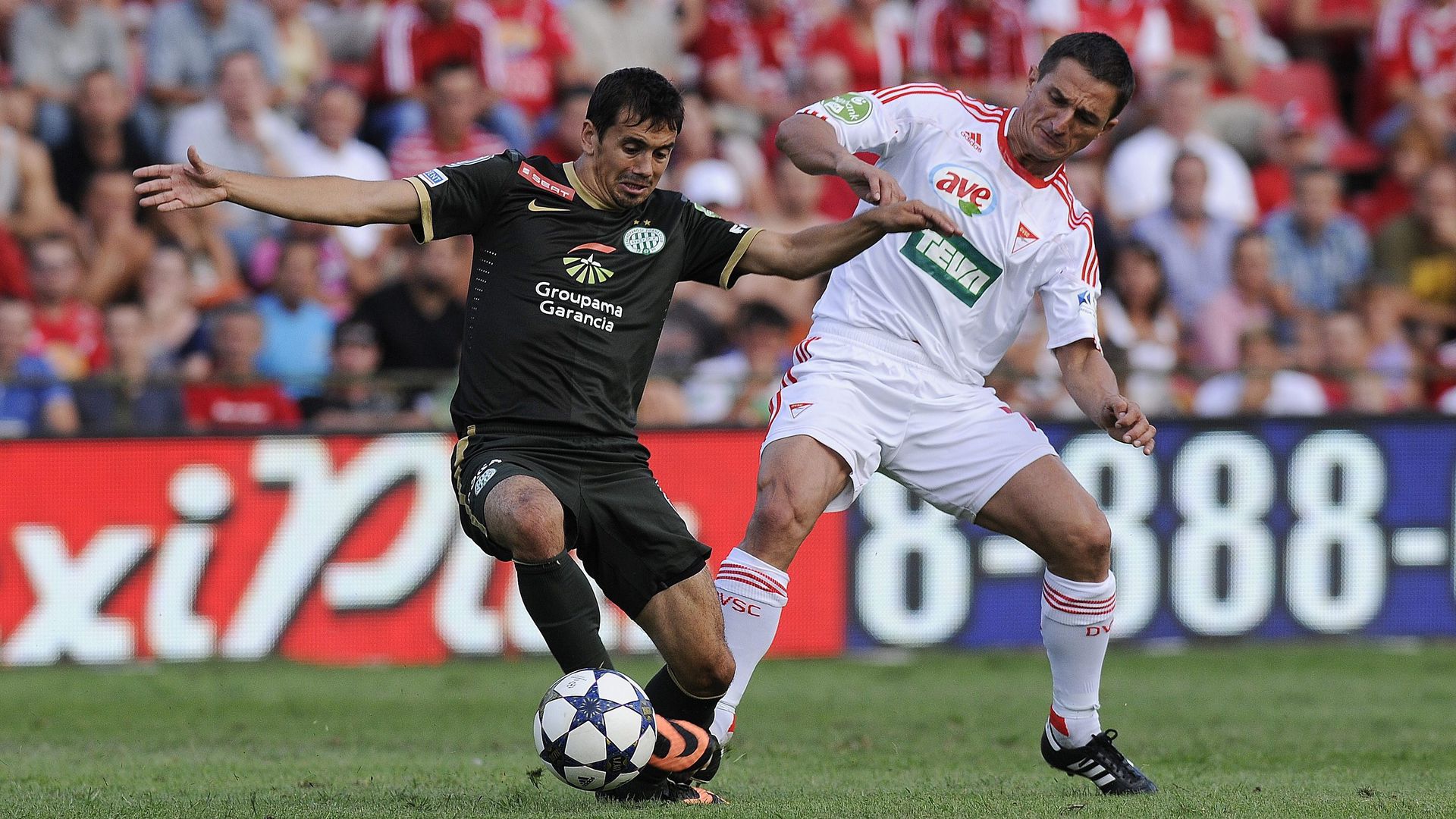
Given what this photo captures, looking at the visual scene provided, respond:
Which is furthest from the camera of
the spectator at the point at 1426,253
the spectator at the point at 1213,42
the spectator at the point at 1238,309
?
the spectator at the point at 1213,42

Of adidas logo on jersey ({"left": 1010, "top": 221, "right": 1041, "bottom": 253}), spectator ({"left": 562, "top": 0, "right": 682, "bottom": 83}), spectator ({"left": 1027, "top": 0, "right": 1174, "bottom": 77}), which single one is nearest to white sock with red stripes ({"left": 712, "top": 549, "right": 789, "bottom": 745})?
adidas logo on jersey ({"left": 1010, "top": 221, "right": 1041, "bottom": 253})

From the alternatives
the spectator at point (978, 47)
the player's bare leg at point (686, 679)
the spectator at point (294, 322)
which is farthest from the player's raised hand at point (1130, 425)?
the spectator at point (978, 47)

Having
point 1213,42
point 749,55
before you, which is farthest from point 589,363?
point 1213,42

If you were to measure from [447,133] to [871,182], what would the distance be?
313 inches

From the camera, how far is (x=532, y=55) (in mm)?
14758

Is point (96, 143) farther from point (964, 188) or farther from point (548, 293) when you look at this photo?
point (964, 188)

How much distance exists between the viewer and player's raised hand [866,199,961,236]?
606cm

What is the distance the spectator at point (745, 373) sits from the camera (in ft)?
37.9

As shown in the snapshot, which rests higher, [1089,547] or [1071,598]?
[1089,547]

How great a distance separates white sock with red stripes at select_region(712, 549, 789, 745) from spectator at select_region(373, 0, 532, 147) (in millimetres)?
7995

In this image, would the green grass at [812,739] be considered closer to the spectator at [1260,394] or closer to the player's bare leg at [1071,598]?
the player's bare leg at [1071,598]

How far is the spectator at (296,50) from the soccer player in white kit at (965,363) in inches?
333

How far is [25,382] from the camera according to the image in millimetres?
10688

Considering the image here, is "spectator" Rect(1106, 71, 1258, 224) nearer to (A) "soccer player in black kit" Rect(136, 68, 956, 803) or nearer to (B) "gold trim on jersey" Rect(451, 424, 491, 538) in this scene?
(A) "soccer player in black kit" Rect(136, 68, 956, 803)
